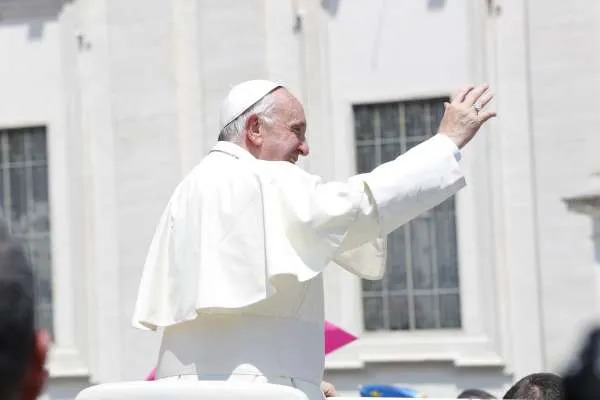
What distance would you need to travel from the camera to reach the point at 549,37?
1420 centimetres

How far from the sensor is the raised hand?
15.9 feet

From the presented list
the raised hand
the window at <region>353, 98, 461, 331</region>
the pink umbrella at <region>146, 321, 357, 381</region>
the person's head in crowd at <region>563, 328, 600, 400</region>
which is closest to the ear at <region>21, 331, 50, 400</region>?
Result: the person's head in crowd at <region>563, 328, 600, 400</region>

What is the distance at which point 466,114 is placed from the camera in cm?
485

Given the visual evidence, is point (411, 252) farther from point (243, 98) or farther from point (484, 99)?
point (484, 99)

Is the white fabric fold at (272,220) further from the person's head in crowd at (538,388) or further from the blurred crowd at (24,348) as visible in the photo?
the blurred crowd at (24,348)

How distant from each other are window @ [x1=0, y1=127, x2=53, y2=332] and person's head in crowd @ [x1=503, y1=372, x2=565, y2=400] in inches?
409

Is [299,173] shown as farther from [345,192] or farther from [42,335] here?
[42,335]

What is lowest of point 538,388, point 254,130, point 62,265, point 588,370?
point 538,388

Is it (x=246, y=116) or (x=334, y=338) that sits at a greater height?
(x=246, y=116)

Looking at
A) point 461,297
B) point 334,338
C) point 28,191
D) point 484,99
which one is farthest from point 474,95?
point 28,191

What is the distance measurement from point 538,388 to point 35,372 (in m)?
3.82

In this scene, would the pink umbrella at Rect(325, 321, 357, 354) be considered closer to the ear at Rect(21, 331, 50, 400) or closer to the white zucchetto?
the white zucchetto

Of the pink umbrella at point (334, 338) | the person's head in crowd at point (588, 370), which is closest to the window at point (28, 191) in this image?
the pink umbrella at point (334, 338)

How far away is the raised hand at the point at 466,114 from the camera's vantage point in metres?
4.84
